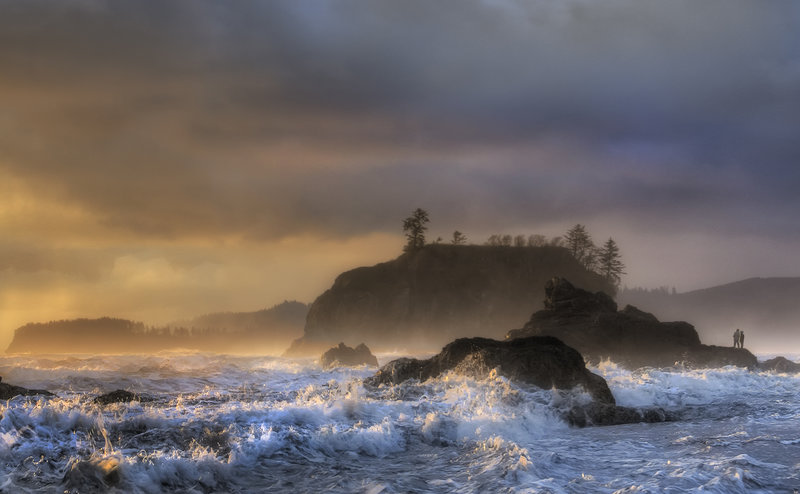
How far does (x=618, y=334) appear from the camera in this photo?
39219 millimetres

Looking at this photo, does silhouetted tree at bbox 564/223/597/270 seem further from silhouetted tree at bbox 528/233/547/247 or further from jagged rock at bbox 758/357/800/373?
jagged rock at bbox 758/357/800/373

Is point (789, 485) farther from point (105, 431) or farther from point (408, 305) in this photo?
point (408, 305)

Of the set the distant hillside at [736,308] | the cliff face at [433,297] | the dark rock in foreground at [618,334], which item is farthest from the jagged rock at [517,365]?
the distant hillside at [736,308]

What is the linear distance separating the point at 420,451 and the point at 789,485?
17.4 ft

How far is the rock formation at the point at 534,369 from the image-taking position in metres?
14.1

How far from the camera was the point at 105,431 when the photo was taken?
28.2 feet

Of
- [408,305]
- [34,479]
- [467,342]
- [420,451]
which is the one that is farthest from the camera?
[408,305]

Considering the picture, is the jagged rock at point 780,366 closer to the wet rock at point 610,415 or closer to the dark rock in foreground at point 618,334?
the dark rock in foreground at point 618,334

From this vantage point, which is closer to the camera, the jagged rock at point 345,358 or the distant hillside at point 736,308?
the jagged rock at point 345,358

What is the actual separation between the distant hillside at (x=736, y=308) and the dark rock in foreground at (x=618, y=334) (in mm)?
105671

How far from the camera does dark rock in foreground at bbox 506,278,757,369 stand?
3538 cm

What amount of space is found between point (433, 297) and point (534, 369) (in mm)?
87111

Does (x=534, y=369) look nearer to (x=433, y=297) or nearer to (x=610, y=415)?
(x=610, y=415)

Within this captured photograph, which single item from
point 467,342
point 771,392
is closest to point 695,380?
point 771,392
